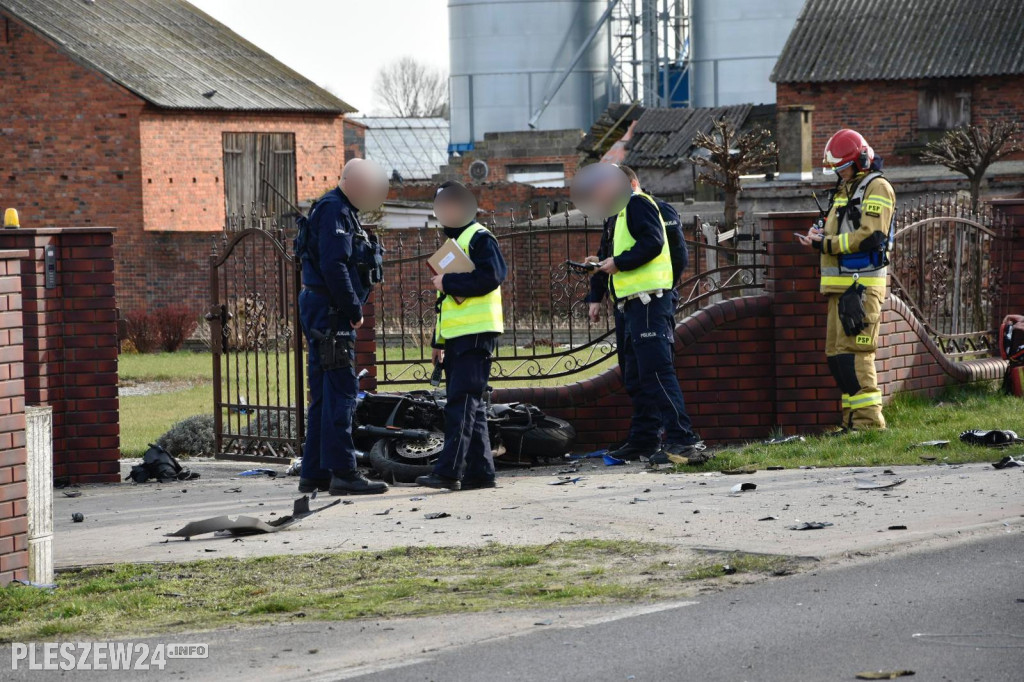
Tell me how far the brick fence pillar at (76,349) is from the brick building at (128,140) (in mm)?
23896

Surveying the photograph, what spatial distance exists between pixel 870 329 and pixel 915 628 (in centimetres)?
463

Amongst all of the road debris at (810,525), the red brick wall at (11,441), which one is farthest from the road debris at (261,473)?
the road debris at (810,525)

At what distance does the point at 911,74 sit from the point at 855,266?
1049 inches

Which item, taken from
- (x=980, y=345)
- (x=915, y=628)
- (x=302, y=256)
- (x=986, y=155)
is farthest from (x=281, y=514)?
(x=986, y=155)

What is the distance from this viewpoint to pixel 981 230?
1186 centimetres

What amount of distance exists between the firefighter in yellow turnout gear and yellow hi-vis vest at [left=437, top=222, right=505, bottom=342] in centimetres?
239

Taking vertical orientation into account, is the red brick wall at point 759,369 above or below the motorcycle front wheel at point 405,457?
above

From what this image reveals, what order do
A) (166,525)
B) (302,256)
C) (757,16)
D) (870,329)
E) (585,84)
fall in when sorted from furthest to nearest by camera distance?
(585,84), (757,16), (870,329), (302,256), (166,525)

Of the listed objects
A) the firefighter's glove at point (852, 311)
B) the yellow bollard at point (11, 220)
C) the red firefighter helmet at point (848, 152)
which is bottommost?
the firefighter's glove at point (852, 311)

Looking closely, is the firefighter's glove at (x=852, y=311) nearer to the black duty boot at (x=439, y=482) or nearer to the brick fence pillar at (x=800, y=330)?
the brick fence pillar at (x=800, y=330)

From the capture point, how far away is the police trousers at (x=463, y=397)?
8.52 m

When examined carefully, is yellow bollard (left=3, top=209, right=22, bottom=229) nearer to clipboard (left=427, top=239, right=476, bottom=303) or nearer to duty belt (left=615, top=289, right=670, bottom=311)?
clipboard (left=427, top=239, right=476, bottom=303)

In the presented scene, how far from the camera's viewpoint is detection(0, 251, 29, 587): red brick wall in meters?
6.16

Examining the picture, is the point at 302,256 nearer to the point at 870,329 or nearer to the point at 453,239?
the point at 453,239
